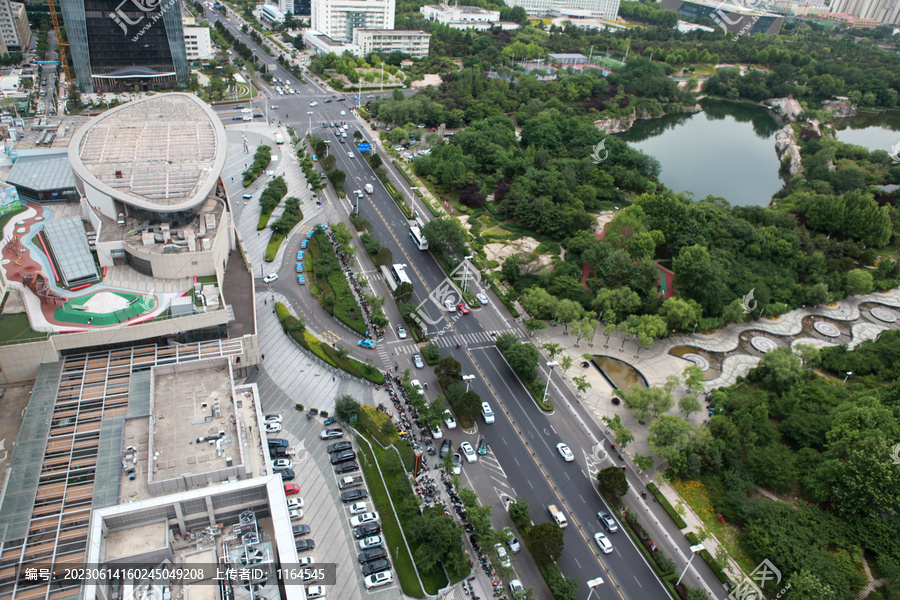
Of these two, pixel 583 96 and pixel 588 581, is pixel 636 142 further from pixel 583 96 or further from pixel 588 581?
pixel 588 581

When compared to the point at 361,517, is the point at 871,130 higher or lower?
higher

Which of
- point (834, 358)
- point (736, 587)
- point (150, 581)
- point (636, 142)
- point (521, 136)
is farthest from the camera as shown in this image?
point (636, 142)

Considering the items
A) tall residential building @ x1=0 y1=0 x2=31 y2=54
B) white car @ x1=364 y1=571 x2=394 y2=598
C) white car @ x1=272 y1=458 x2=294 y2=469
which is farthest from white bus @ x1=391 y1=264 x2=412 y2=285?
tall residential building @ x1=0 y1=0 x2=31 y2=54

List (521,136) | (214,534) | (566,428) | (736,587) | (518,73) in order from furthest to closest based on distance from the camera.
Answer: (518,73) < (521,136) < (566,428) < (736,587) < (214,534)

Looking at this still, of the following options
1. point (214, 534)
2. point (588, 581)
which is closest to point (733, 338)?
point (588, 581)

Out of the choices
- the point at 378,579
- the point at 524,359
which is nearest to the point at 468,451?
the point at 524,359

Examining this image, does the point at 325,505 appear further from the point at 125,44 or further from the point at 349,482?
the point at 125,44
